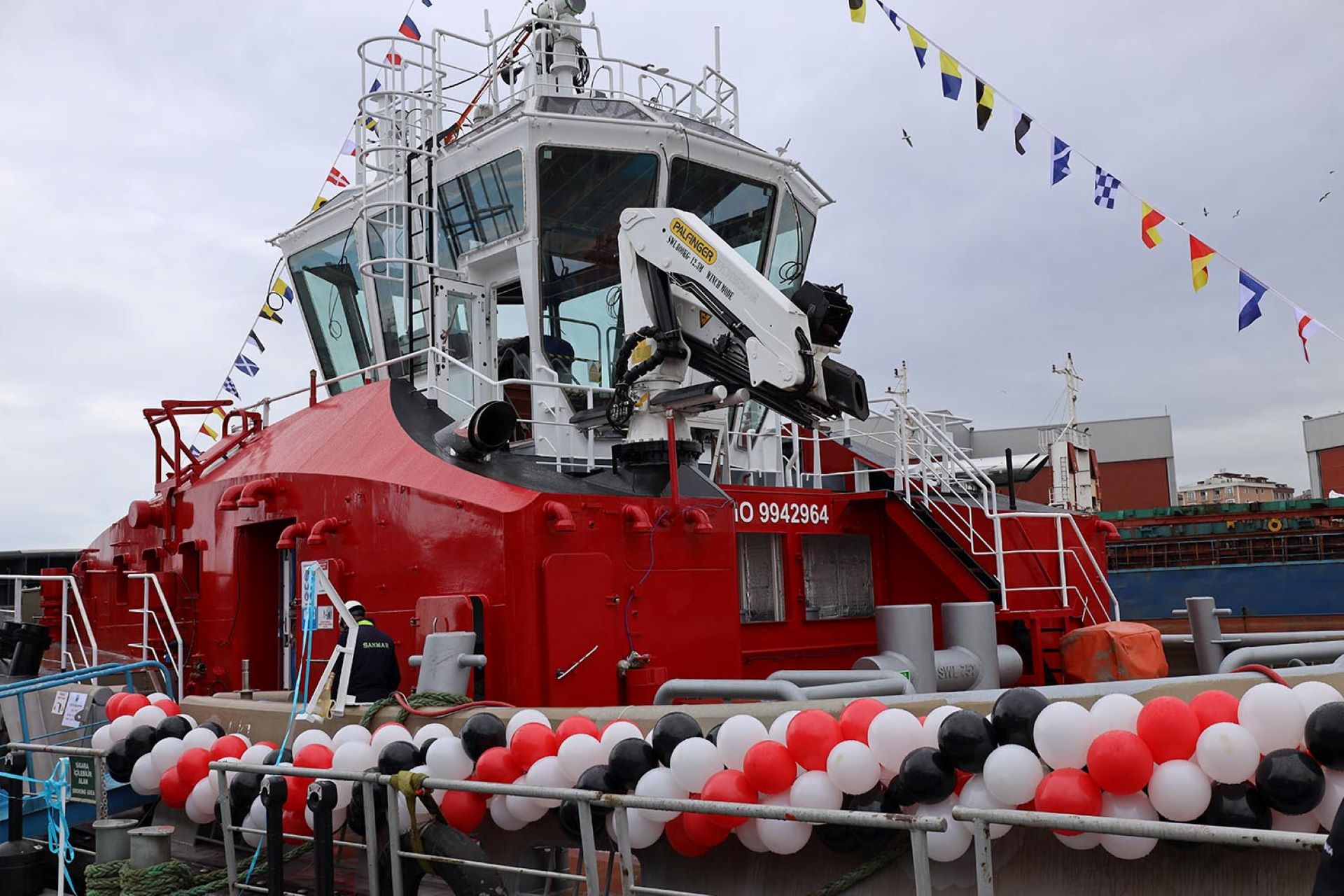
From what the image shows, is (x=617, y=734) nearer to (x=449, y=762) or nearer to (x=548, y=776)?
(x=548, y=776)

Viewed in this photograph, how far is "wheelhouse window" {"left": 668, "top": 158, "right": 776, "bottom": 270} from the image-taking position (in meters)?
10.3

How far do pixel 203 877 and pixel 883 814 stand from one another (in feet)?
14.5

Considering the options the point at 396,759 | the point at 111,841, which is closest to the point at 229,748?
the point at 111,841

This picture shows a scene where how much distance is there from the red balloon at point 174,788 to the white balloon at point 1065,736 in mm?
4951

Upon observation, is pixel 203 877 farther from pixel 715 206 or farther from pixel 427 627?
pixel 715 206

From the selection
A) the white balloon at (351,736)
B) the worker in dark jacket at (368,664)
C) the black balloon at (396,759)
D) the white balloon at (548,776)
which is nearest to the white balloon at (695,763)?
the white balloon at (548,776)

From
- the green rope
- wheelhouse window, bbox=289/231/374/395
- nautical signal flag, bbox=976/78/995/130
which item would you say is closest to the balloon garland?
the green rope

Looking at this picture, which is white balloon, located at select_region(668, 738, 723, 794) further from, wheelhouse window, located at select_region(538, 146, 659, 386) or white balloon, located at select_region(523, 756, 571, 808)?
wheelhouse window, located at select_region(538, 146, 659, 386)

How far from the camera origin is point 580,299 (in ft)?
32.8

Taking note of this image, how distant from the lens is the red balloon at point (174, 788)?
678 cm

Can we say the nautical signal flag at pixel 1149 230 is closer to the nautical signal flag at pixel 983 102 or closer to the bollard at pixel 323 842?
the nautical signal flag at pixel 983 102

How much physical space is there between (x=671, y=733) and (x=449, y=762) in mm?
1287

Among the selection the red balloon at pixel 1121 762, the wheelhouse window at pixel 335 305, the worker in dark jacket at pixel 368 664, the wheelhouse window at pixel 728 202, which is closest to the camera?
the red balloon at pixel 1121 762

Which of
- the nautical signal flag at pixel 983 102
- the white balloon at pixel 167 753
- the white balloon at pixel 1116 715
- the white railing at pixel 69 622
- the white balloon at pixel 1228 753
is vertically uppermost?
the nautical signal flag at pixel 983 102
